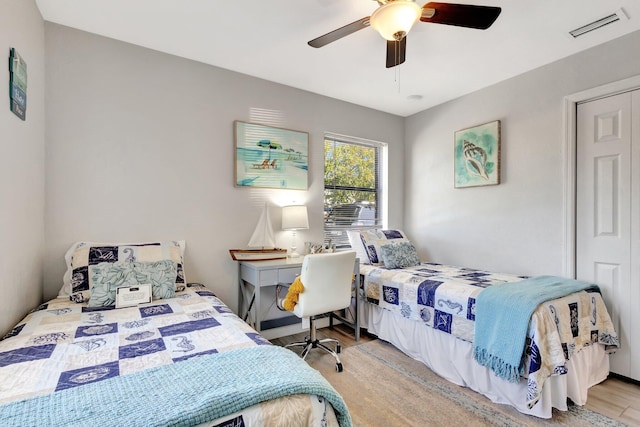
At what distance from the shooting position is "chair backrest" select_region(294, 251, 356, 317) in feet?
7.55

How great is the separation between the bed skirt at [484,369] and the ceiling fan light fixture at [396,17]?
6.89 feet

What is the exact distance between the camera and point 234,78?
292 centimetres

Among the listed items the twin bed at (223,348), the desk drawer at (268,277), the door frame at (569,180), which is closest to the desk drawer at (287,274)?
the desk drawer at (268,277)

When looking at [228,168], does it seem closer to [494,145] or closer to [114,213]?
[114,213]

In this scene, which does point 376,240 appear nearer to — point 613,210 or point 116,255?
point 613,210

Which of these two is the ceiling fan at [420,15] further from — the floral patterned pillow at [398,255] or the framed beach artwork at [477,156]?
the floral patterned pillow at [398,255]

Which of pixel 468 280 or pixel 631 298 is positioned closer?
pixel 631 298

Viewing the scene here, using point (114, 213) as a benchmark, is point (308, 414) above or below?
below

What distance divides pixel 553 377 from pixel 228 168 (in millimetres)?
2883

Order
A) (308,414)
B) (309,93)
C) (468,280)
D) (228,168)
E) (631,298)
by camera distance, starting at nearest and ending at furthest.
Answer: (308,414), (631,298), (468,280), (228,168), (309,93)

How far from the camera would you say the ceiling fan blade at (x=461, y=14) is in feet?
5.06

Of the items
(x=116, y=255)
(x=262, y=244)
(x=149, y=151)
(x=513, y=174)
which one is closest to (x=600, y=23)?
(x=513, y=174)

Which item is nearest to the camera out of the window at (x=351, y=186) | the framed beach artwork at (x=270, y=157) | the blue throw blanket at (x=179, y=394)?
the blue throw blanket at (x=179, y=394)

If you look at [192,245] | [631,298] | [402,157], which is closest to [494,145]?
[402,157]
